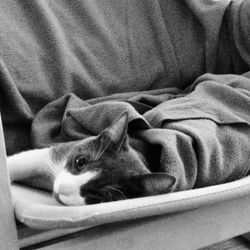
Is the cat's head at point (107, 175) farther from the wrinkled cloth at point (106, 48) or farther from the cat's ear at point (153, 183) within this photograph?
the wrinkled cloth at point (106, 48)

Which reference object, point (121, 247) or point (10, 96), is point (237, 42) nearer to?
point (10, 96)

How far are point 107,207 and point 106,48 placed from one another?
0.69m

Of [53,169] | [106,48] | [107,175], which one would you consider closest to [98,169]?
[107,175]

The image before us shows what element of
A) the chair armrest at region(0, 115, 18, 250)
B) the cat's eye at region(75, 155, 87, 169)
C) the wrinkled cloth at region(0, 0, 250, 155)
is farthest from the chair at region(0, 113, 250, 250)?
the wrinkled cloth at region(0, 0, 250, 155)

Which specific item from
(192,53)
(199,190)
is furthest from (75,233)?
(192,53)

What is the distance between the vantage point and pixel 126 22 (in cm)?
129

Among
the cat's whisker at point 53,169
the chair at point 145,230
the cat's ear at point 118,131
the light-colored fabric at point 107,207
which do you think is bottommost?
the chair at point 145,230

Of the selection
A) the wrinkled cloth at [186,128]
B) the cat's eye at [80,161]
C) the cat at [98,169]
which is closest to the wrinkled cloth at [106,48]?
the wrinkled cloth at [186,128]

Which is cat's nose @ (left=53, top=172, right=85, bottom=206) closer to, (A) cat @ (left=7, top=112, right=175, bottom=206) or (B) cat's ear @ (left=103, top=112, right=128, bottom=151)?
(A) cat @ (left=7, top=112, right=175, bottom=206)

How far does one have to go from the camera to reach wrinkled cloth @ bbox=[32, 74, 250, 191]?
0.80 metres

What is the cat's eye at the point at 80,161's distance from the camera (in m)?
0.74

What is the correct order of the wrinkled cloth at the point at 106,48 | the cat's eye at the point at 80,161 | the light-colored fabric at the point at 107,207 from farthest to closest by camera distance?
the wrinkled cloth at the point at 106,48, the cat's eye at the point at 80,161, the light-colored fabric at the point at 107,207

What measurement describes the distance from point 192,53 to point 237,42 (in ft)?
0.46

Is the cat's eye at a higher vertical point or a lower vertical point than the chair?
higher
